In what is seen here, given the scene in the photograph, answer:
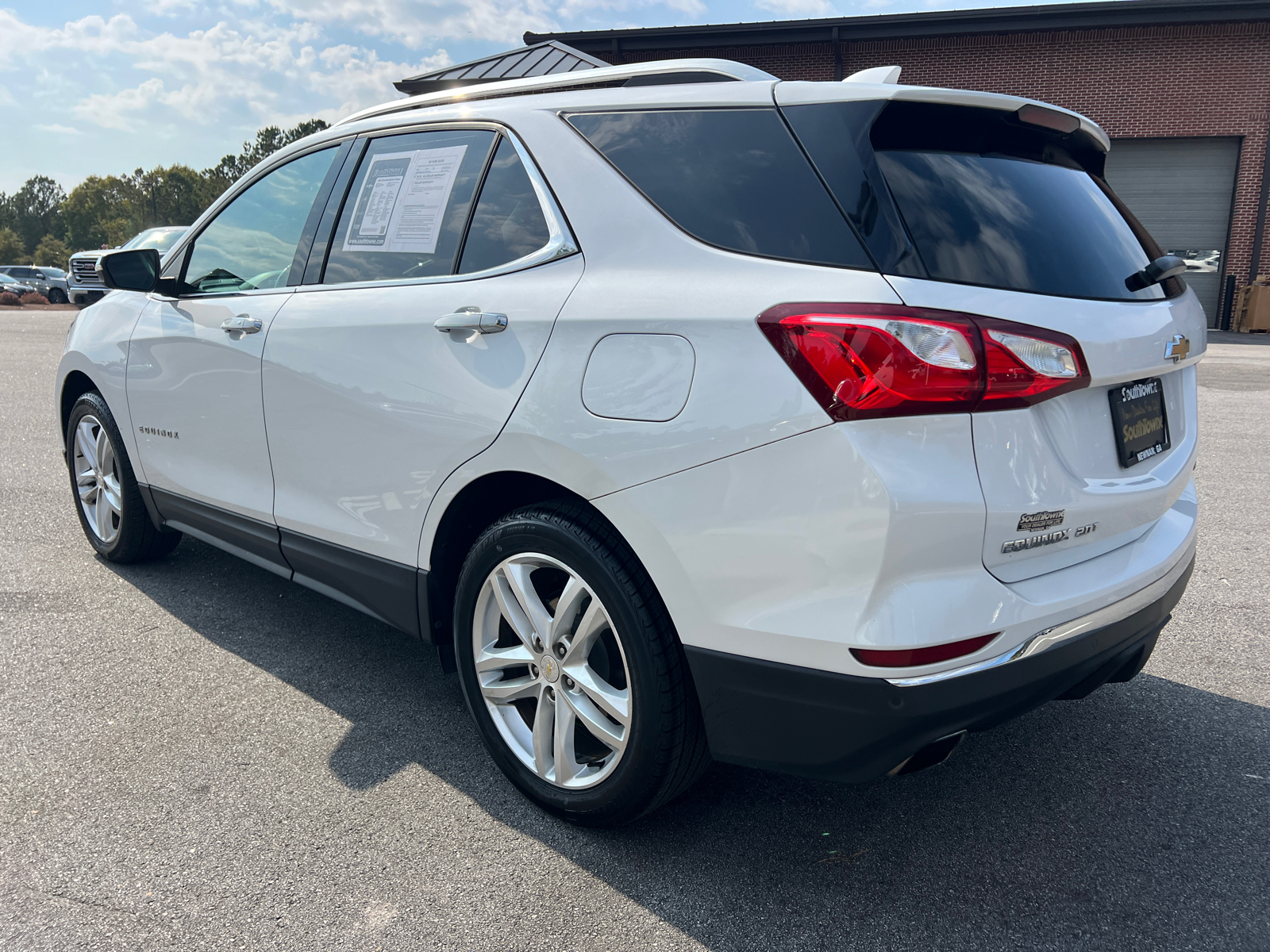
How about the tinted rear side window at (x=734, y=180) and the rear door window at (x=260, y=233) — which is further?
the rear door window at (x=260, y=233)

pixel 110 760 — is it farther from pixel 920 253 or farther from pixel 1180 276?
pixel 1180 276

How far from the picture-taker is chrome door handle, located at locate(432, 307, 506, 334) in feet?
7.73

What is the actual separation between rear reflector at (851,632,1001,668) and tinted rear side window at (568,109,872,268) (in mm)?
746

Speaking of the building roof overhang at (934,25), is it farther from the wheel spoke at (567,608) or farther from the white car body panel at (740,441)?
the wheel spoke at (567,608)

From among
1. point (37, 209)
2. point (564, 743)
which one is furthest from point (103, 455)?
point (37, 209)

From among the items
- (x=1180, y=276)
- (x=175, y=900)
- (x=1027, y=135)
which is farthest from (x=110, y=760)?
(x=1180, y=276)

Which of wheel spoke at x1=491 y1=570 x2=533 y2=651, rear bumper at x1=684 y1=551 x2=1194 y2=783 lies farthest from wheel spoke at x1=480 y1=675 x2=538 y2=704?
rear bumper at x1=684 y1=551 x2=1194 y2=783

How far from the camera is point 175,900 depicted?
214cm

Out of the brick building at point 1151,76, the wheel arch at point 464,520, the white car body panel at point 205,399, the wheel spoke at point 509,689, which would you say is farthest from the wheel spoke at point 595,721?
the brick building at point 1151,76

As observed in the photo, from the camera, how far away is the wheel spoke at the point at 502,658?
2439mm

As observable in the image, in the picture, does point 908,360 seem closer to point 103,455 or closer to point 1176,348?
point 1176,348

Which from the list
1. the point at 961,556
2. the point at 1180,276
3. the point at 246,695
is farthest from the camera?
the point at 246,695

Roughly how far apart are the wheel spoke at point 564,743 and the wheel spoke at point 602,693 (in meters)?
0.10

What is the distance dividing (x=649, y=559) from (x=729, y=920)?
2.72ft
